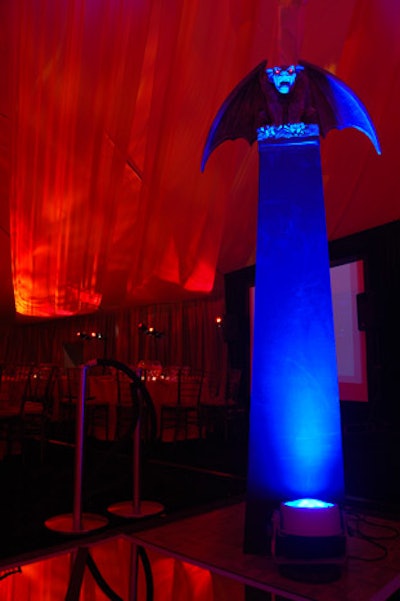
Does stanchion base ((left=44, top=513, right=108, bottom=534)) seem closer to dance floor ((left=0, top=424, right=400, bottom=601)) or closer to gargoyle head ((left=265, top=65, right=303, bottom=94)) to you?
dance floor ((left=0, top=424, right=400, bottom=601))

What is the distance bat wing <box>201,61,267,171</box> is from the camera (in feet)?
7.33

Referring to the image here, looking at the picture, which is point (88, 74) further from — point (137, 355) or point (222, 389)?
point (137, 355)

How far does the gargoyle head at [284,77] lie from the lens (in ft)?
6.87

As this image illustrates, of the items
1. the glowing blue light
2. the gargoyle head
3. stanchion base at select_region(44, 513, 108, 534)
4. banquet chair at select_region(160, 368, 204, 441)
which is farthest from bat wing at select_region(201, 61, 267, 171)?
banquet chair at select_region(160, 368, 204, 441)

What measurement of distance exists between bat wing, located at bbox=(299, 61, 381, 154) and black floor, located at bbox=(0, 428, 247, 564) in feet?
6.16

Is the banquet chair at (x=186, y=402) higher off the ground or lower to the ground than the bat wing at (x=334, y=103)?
lower

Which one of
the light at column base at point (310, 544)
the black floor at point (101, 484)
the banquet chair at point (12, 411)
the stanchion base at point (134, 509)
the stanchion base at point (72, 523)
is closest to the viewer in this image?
the light at column base at point (310, 544)

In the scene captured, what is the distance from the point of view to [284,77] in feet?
6.86

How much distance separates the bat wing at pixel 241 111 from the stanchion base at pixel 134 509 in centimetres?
194

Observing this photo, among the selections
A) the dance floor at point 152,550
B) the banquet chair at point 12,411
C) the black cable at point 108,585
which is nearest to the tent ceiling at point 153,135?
the banquet chair at point 12,411

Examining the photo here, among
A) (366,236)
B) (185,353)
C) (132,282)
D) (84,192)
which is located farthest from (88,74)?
(185,353)

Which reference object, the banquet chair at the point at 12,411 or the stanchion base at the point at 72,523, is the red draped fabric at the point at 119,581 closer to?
the stanchion base at the point at 72,523

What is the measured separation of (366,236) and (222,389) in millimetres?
2872

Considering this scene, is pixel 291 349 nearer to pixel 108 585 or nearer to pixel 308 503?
pixel 308 503
